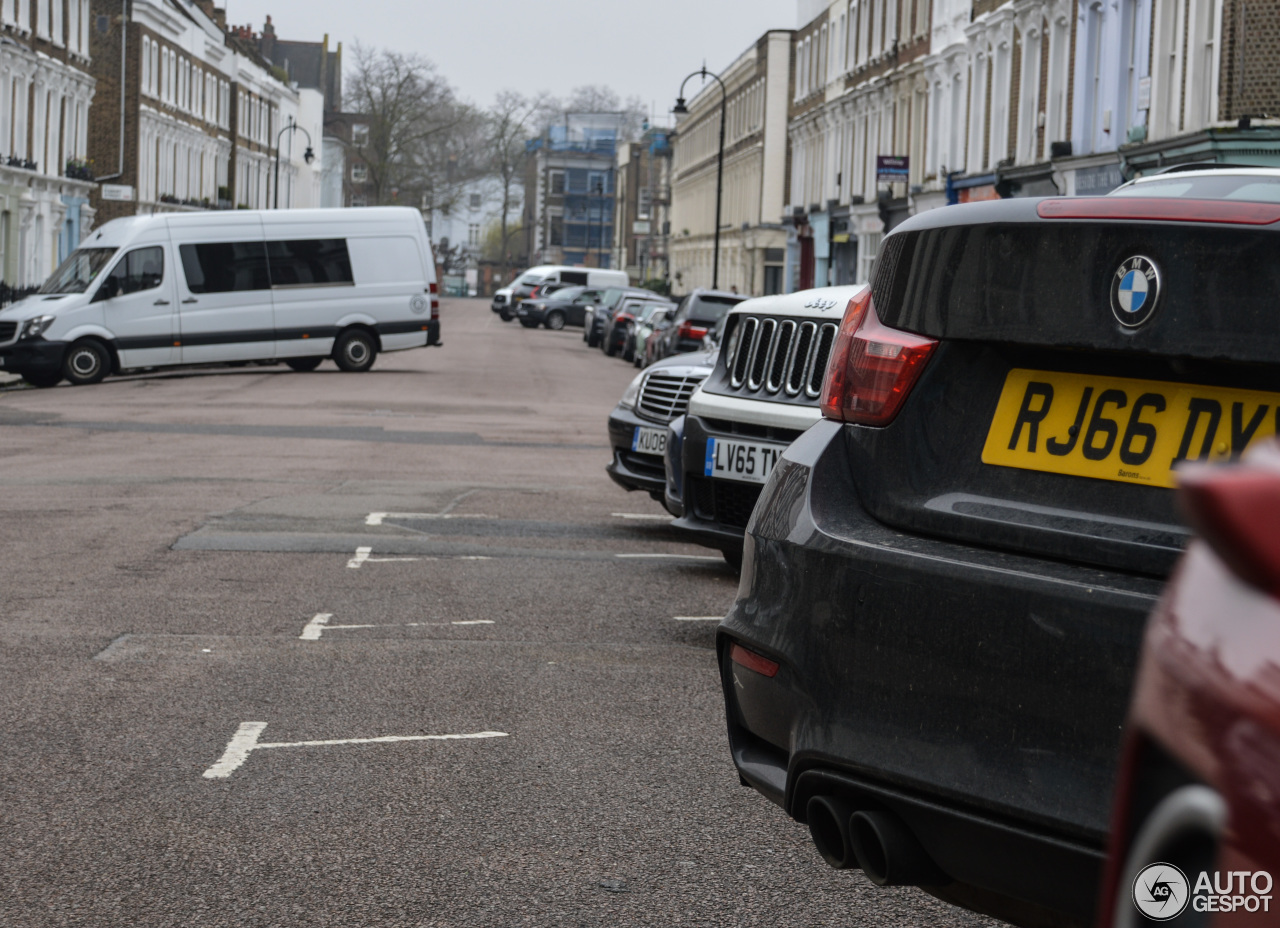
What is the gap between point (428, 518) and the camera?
10.9 m

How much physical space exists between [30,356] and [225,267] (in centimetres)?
359

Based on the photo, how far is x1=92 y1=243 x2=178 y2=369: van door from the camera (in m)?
27.2

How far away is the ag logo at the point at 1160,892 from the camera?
69.7 inches

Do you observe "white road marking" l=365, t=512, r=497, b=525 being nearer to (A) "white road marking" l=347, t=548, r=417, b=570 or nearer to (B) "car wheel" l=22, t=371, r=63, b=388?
(A) "white road marking" l=347, t=548, r=417, b=570

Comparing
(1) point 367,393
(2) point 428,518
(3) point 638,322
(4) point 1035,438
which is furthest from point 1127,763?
(3) point 638,322

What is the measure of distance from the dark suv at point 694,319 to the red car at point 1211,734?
84.0 ft

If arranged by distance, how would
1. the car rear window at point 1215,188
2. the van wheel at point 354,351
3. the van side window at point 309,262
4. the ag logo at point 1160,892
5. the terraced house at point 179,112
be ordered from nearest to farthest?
the ag logo at point 1160,892 → the car rear window at point 1215,188 → the van side window at point 309,262 → the van wheel at point 354,351 → the terraced house at point 179,112

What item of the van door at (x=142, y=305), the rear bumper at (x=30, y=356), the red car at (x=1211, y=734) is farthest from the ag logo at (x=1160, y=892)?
the van door at (x=142, y=305)

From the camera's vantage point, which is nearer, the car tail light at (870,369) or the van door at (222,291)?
the car tail light at (870,369)

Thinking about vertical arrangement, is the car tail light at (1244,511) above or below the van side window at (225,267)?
below

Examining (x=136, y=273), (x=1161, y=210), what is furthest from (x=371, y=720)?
(x=136, y=273)

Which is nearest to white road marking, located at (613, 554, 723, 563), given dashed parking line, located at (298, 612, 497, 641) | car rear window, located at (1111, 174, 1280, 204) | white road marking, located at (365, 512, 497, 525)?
white road marking, located at (365, 512, 497, 525)

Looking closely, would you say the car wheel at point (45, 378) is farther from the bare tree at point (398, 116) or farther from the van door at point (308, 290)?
the bare tree at point (398, 116)

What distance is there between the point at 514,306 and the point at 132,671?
68.3 m
